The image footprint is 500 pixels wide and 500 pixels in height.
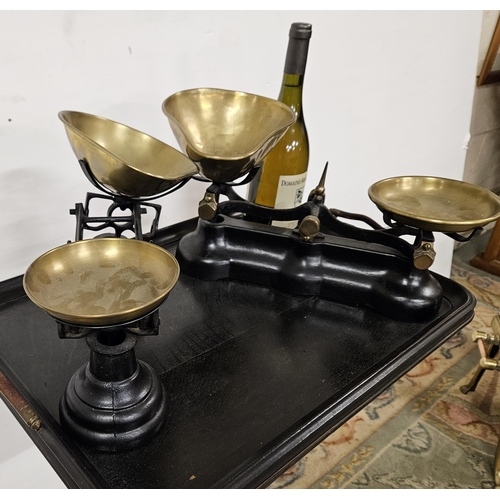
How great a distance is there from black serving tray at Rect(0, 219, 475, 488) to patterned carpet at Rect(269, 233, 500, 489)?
2.19 ft

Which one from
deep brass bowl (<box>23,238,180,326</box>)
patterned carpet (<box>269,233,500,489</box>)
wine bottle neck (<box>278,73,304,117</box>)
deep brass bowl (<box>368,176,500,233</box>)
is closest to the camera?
deep brass bowl (<box>23,238,180,326</box>)

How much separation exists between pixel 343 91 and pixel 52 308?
90cm

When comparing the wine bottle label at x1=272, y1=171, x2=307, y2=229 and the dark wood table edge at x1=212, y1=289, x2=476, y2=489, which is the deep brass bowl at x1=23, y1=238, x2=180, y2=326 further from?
the wine bottle label at x1=272, y1=171, x2=307, y2=229

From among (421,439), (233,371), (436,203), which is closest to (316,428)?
(233,371)

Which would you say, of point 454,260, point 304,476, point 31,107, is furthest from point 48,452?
point 454,260

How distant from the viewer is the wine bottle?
2.68 feet

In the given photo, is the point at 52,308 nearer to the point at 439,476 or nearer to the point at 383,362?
the point at 383,362

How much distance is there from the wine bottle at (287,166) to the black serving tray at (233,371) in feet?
0.58

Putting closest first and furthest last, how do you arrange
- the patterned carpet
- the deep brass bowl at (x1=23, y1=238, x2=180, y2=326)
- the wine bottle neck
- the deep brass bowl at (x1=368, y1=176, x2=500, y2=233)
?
the deep brass bowl at (x1=23, y1=238, x2=180, y2=326) → the deep brass bowl at (x1=368, y1=176, x2=500, y2=233) → the wine bottle neck → the patterned carpet

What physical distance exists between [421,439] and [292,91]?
3.14ft

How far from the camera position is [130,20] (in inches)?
29.2

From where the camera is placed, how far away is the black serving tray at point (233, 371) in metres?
0.46

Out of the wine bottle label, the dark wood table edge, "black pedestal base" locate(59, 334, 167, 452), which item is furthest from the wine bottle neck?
"black pedestal base" locate(59, 334, 167, 452)

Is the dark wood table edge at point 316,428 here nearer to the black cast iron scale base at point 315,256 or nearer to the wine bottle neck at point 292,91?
the black cast iron scale base at point 315,256
